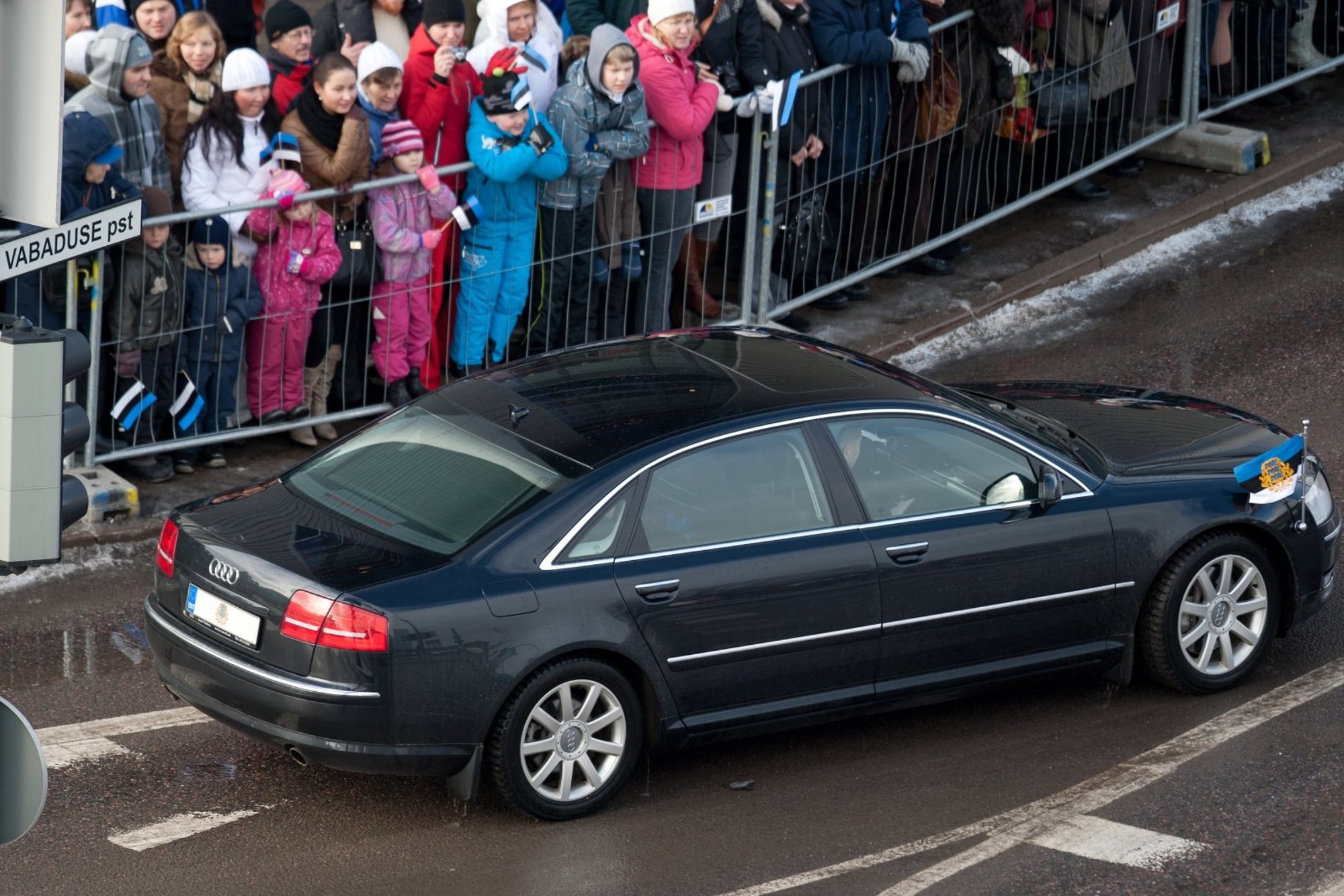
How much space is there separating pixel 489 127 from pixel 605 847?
4992 mm

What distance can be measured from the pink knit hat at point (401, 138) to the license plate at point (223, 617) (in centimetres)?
397

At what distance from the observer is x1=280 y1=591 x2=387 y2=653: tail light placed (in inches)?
261

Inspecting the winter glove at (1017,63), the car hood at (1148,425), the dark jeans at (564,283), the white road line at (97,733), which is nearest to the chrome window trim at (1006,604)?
the car hood at (1148,425)

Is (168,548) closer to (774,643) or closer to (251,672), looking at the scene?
(251,672)

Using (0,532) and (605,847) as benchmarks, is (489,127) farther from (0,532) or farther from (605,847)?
(0,532)

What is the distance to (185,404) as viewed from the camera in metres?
10.3

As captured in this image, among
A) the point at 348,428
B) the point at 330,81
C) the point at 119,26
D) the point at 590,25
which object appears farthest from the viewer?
the point at 590,25

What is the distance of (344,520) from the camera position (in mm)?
7164

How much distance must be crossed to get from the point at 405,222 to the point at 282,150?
0.78 metres

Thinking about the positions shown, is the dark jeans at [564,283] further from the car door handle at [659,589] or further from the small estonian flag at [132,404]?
the car door handle at [659,589]

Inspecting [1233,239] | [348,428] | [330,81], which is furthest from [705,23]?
[1233,239]

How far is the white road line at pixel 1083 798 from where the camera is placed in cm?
677

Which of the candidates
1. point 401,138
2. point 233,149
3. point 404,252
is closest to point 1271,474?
point 404,252

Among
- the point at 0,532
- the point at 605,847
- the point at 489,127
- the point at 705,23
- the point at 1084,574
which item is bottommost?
the point at 605,847
